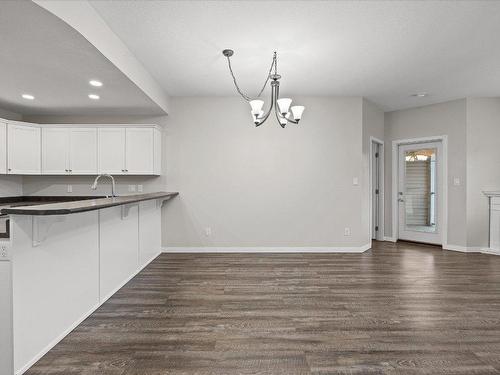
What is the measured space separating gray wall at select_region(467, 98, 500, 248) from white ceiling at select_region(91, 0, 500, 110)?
0.70 metres

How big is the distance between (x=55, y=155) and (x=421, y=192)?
6537 millimetres

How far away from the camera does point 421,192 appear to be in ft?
19.0

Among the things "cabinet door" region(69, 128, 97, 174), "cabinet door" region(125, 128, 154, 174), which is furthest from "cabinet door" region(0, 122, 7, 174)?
"cabinet door" region(125, 128, 154, 174)

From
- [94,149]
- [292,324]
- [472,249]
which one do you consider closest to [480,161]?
[472,249]

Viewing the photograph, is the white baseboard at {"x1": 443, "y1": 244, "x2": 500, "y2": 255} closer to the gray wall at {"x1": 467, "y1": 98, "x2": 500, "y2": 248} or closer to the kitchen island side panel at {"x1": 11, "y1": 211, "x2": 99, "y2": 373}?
the gray wall at {"x1": 467, "y1": 98, "x2": 500, "y2": 248}

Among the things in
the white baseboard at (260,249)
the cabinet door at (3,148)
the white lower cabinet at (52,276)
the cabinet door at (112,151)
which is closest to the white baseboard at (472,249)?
the white baseboard at (260,249)

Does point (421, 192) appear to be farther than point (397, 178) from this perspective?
No

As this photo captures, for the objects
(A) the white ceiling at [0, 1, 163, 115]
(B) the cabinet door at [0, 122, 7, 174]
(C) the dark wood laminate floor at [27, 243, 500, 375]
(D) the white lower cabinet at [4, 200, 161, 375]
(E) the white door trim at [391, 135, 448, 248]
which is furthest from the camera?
(E) the white door trim at [391, 135, 448, 248]

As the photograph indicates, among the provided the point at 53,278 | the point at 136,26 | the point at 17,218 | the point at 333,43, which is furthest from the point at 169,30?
the point at 53,278

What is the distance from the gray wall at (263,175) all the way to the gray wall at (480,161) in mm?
1982

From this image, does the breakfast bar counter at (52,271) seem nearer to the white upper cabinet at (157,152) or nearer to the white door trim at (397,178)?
the white upper cabinet at (157,152)

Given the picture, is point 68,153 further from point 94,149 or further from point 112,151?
point 112,151

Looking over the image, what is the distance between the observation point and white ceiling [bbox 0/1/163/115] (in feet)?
7.14

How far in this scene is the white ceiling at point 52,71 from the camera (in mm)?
2178
